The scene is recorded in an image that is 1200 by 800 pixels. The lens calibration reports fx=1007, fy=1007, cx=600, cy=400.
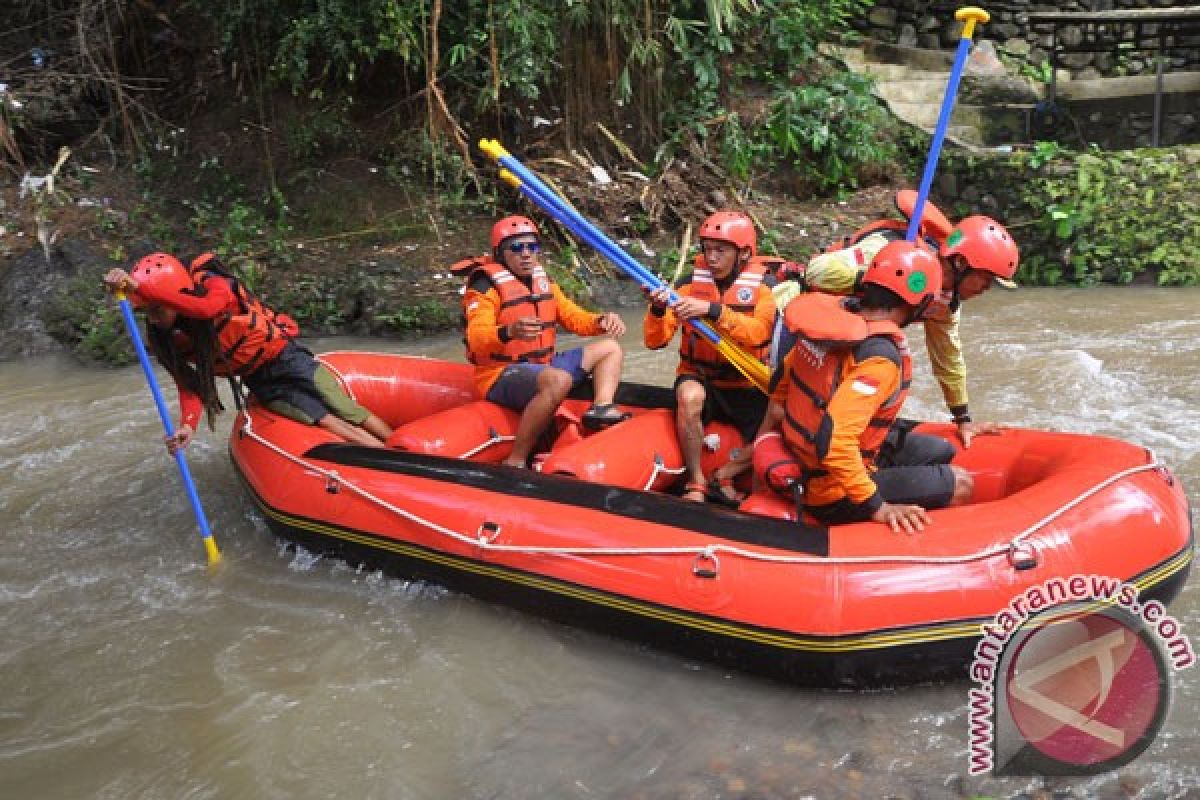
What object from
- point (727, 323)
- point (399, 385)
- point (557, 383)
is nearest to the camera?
point (727, 323)

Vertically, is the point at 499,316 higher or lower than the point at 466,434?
higher

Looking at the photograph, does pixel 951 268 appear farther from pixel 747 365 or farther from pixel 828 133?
pixel 828 133

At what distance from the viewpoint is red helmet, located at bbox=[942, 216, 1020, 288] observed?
3205mm

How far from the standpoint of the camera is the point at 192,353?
13.9ft

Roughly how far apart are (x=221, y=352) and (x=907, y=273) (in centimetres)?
284

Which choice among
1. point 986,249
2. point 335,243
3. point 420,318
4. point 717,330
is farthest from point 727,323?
point 335,243

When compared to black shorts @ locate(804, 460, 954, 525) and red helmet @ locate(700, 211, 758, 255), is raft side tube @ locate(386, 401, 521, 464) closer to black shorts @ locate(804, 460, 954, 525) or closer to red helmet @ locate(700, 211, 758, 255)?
red helmet @ locate(700, 211, 758, 255)

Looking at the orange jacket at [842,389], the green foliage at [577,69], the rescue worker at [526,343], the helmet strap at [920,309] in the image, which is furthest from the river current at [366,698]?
the green foliage at [577,69]

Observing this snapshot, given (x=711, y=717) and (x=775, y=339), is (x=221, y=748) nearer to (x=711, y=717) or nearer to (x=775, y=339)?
(x=711, y=717)

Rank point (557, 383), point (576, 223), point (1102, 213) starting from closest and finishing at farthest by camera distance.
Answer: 1. point (557, 383)
2. point (576, 223)
3. point (1102, 213)

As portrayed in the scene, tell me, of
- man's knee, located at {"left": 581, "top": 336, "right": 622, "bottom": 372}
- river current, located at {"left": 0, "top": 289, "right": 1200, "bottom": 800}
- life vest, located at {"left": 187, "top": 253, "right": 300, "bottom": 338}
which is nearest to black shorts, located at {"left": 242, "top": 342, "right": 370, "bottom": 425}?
life vest, located at {"left": 187, "top": 253, "right": 300, "bottom": 338}

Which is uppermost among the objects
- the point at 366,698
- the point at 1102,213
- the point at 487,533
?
the point at 1102,213

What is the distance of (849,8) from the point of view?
1029 centimetres
